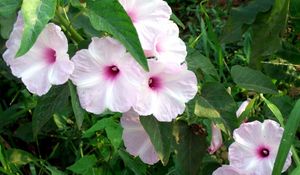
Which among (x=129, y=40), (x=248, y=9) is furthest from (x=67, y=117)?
(x=129, y=40)

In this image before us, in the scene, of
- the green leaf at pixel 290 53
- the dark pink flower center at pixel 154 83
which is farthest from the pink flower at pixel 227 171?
the green leaf at pixel 290 53

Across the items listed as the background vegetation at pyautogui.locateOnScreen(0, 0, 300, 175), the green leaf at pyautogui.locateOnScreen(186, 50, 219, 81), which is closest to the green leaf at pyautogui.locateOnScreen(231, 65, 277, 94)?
the background vegetation at pyautogui.locateOnScreen(0, 0, 300, 175)

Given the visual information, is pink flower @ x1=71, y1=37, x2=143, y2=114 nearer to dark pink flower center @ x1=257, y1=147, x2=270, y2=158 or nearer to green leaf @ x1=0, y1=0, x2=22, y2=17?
green leaf @ x1=0, y1=0, x2=22, y2=17

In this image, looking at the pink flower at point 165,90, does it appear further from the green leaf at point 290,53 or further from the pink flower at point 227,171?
the green leaf at point 290,53

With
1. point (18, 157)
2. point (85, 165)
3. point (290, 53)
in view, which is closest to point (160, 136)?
point (85, 165)

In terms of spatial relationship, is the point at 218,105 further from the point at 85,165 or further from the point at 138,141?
the point at 85,165
